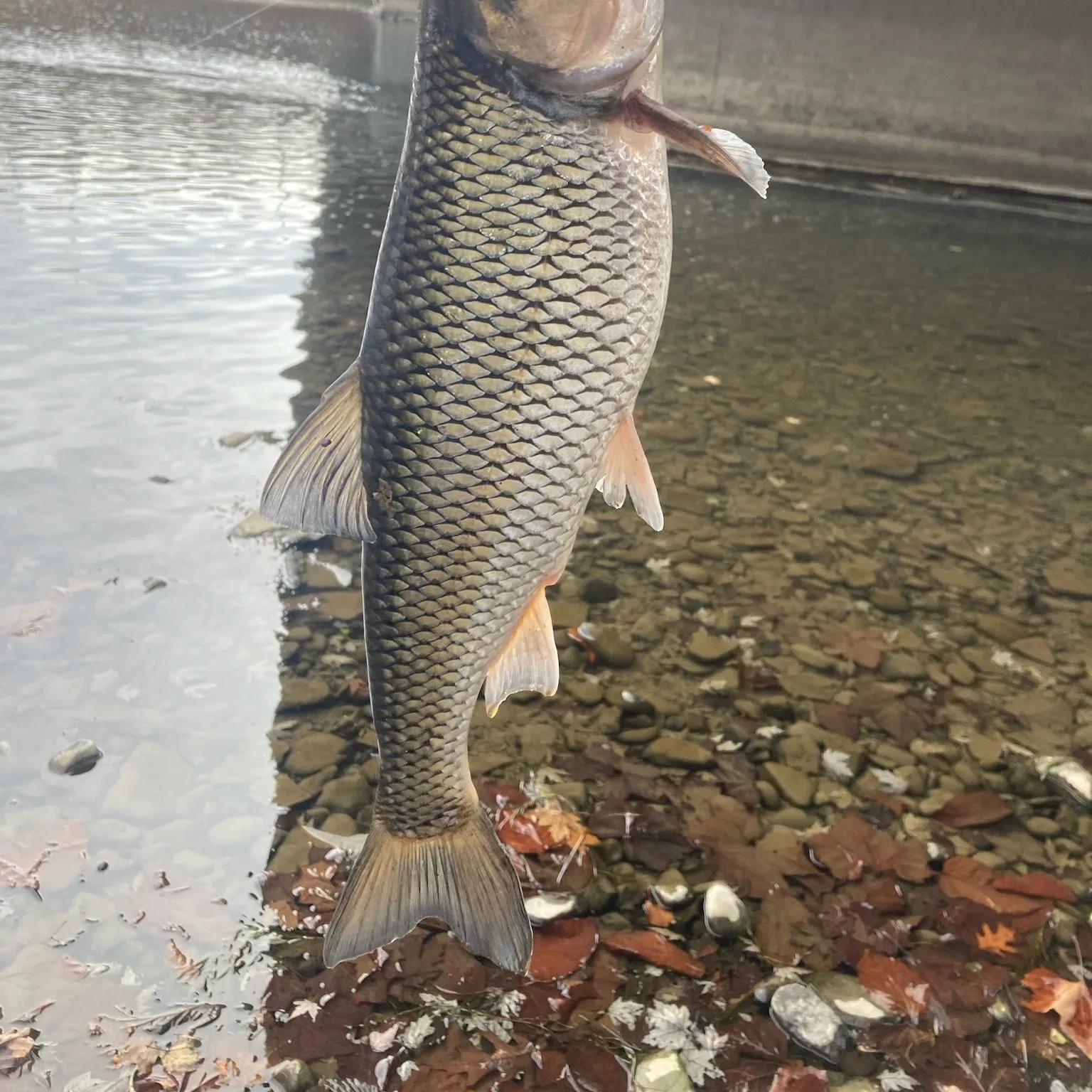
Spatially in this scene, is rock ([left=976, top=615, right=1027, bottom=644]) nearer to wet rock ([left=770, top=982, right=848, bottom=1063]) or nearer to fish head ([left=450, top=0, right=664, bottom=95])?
wet rock ([left=770, top=982, right=848, bottom=1063])

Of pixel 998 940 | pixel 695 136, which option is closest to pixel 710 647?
pixel 998 940

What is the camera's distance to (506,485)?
166cm

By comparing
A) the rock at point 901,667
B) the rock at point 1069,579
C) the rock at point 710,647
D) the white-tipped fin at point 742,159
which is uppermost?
the white-tipped fin at point 742,159

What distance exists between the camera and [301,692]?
3486mm

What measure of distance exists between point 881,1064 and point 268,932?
1614 millimetres

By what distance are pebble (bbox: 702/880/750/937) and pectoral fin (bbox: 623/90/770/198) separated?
195cm

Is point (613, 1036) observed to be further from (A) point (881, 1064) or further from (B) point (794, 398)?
(B) point (794, 398)

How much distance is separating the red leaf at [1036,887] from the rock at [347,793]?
6.54 feet

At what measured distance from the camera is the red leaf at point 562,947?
2.52 metres

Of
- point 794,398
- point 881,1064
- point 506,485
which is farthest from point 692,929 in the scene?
point 794,398

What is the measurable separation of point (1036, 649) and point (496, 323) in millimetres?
3514

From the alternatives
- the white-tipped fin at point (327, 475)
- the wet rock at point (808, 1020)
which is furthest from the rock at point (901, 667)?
the white-tipped fin at point (327, 475)

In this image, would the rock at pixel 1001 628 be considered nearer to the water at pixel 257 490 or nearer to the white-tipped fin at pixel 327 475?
the water at pixel 257 490

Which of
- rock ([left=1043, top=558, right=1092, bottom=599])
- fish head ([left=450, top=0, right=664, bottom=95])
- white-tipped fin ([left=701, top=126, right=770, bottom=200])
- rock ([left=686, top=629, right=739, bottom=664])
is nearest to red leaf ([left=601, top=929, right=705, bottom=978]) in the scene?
rock ([left=686, top=629, right=739, bottom=664])
